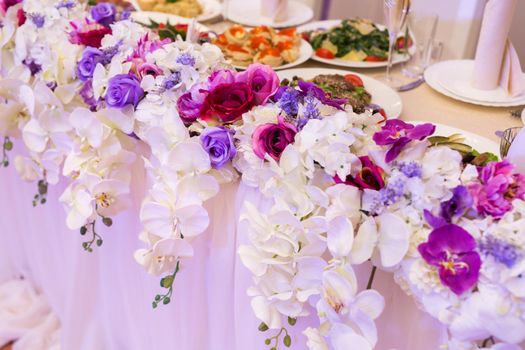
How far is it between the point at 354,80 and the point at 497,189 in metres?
0.68

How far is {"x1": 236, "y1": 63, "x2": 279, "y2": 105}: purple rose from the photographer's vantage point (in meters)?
0.88

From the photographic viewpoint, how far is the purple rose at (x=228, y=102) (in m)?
0.86

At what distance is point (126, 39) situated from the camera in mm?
1055

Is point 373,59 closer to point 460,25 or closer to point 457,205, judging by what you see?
point 460,25

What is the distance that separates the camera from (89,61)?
1026 millimetres

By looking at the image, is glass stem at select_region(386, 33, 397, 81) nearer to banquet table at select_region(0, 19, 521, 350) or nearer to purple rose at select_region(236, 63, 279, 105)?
banquet table at select_region(0, 19, 521, 350)

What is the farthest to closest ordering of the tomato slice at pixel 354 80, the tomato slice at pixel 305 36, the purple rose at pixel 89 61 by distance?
the tomato slice at pixel 305 36 < the tomato slice at pixel 354 80 < the purple rose at pixel 89 61

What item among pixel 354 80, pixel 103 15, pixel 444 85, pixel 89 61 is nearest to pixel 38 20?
pixel 103 15

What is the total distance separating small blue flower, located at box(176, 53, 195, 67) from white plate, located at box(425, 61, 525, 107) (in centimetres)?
66

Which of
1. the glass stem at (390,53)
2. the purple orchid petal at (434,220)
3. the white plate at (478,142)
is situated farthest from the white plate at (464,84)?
the purple orchid petal at (434,220)

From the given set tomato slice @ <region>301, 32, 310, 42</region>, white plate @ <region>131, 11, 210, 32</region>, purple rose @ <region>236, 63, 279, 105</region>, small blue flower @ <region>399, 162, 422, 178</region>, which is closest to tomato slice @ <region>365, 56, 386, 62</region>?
tomato slice @ <region>301, 32, 310, 42</region>

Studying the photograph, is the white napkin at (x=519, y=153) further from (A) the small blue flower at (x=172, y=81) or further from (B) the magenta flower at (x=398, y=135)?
(A) the small blue flower at (x=172, y=81)

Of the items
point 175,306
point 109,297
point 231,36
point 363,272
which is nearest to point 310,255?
point 363,272

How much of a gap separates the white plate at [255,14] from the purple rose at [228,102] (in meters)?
0.95
